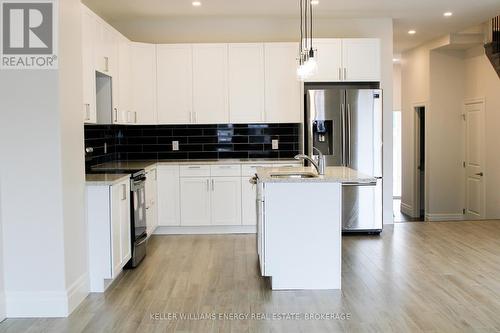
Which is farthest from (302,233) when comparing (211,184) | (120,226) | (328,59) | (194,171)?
(328,59)

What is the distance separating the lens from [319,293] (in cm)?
438

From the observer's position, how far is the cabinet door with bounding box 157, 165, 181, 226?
6801mm

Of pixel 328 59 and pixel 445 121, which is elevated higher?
pixel 328 59

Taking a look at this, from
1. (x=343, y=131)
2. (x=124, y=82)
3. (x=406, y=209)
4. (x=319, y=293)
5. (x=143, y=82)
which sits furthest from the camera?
(x=406, y=209)

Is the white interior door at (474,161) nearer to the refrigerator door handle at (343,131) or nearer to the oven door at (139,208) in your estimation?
the refrigerator door handle at (343,131)

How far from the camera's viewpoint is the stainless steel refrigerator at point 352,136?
263 inches

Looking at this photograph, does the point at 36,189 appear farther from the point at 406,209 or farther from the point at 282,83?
the point at 406,209

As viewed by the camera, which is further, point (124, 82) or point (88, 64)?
point (124, 82)

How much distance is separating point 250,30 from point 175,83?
4.21ft

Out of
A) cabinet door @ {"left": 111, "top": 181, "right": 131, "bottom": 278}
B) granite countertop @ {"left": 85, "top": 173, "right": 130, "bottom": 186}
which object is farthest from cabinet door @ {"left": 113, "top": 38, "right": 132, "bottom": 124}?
cabinet door @ {"left": 111, "top": 181, "right": 131, "bottom": 278}

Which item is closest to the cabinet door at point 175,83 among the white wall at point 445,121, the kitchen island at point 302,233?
the kitchen island at point 302,233

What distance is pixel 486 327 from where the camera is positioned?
3.57 metres

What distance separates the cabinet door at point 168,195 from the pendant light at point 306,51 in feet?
7.24

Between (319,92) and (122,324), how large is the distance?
3.97 meters
